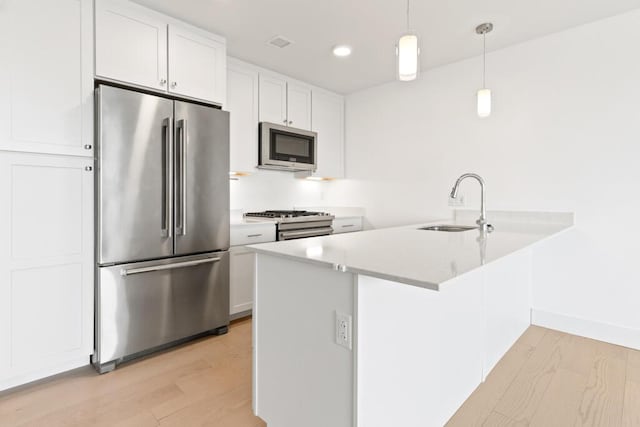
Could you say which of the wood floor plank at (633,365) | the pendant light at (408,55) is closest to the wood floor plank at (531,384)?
the wood floor plank at (633,365)

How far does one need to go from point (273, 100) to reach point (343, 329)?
3.06 meters

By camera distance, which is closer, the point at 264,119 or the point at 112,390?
the point at 112,390

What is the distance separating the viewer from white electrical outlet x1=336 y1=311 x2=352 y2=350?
1.17 metres

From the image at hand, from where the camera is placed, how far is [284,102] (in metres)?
3.79

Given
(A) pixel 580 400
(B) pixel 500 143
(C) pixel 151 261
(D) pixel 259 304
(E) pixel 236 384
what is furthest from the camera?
(B) pixel 500 143

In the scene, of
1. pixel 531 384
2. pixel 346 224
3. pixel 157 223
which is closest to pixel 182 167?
pixel 157 223

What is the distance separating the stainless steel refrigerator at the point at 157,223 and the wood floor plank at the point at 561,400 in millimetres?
2258

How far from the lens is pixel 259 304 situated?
1.57m

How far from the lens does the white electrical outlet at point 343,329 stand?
1175mm

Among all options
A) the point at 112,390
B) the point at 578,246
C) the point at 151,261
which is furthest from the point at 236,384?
the point at 578,246

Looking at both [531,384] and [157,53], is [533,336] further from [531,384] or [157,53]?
[157,53]

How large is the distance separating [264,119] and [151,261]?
1.93 meters

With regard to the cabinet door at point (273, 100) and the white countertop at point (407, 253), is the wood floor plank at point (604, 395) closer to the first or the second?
the white countertop at point (407, 253)

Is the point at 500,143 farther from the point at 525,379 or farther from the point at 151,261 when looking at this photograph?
the point at 151,261
